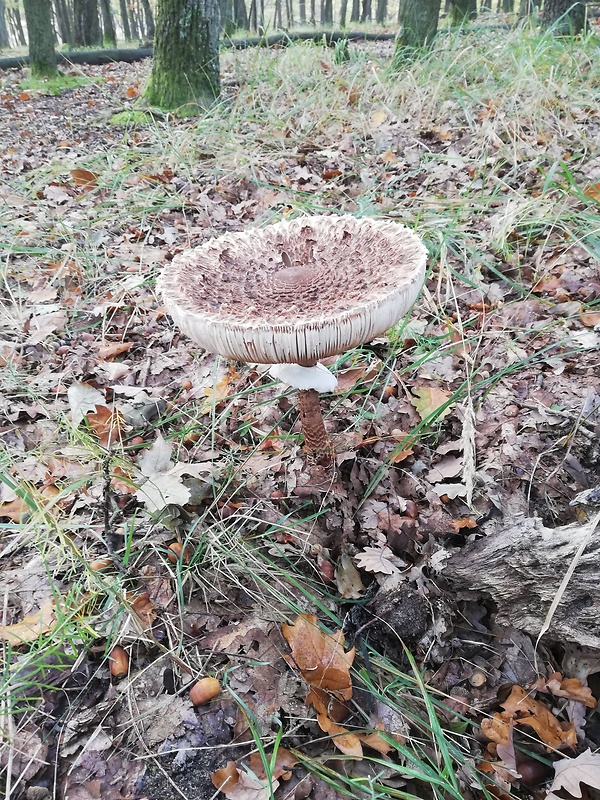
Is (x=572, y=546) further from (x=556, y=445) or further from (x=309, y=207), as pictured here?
(x=309, y=207)

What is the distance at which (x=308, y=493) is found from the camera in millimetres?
2418

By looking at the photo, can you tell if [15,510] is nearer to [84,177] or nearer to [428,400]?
[428,400]

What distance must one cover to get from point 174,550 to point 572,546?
60.1 inches

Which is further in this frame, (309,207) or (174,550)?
(309,207)

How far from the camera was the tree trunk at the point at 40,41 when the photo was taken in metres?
11.8

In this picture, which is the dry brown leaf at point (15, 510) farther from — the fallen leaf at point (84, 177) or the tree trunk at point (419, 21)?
the tree trunk at point (419, 21)

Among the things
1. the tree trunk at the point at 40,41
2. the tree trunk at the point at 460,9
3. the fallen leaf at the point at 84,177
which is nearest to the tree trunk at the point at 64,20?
the tree trunk at the point at 40,41

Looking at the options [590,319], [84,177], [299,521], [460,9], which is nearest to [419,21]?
[460,9]

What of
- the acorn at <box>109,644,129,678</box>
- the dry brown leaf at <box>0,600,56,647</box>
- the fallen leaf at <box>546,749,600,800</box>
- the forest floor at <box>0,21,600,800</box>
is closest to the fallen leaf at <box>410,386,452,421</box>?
the forest floor at <box>0,21,600,800</box>

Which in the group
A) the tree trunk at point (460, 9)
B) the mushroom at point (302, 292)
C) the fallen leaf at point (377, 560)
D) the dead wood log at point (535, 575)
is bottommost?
the fallen leaf at point (377, 560)

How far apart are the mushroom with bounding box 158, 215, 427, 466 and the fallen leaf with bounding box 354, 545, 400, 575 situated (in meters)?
0.47

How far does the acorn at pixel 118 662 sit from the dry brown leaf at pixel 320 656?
582 millimetres

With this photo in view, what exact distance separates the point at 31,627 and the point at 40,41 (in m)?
14.5

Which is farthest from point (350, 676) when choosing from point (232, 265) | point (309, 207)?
point (309, 207)
